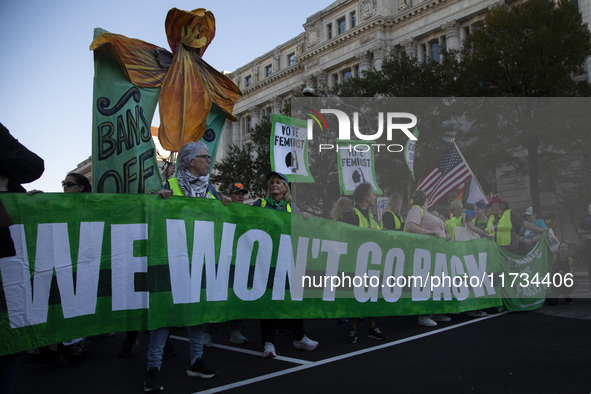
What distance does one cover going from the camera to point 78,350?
16.2 ft

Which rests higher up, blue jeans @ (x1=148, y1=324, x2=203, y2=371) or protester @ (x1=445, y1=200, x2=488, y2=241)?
protester @ (x1=445, y1=200, x2=488, y2=241)

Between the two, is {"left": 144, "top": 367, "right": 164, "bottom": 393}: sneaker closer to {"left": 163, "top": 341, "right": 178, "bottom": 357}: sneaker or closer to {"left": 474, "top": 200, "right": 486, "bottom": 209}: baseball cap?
{"left": 163, "top": 341, "right": 178, "bottom": 357}: sneaker

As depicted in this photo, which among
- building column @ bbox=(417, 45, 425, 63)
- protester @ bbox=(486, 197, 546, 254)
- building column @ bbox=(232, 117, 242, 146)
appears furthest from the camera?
building column @ bbox=(232, 117, 242, 146)

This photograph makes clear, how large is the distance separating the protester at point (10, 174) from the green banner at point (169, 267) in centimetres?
21

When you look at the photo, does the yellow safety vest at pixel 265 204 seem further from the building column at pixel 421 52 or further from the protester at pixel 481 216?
the building column at pixel 421 52

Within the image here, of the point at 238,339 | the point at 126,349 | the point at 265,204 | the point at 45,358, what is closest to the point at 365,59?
the point at 265,204

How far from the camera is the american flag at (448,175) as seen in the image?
962cm

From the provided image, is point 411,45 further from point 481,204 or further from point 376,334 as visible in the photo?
point 376,334

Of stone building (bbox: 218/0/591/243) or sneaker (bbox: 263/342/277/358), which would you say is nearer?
sneaker (bbox: 263/342/277/358)

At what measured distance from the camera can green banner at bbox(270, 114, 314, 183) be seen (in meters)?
11.8

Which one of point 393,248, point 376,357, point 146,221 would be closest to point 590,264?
point 393,248

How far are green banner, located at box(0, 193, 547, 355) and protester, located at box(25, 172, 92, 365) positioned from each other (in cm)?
106

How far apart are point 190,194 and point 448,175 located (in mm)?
7127

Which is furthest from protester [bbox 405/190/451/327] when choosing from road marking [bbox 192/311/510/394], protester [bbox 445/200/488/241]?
protester [bbox 445/200/488/241]
